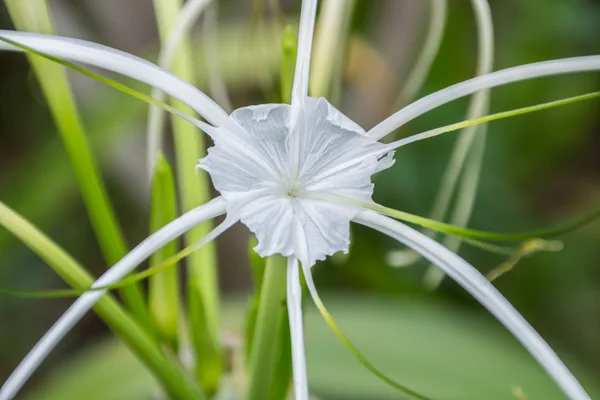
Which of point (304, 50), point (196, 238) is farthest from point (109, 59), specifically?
point (196, 238)

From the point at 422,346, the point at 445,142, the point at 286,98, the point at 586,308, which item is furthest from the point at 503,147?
the point at 286,98

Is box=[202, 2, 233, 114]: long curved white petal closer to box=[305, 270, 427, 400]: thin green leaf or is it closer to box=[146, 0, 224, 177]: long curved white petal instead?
box=[146, 0, 224, 177]: long curved white petal

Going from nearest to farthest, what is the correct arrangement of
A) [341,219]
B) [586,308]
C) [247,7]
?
[341,219]
[586,308]
[247,7]

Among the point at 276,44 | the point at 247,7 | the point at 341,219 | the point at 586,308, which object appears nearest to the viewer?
the point at 341,219

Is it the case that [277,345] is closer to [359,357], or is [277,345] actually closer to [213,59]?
[359,357]

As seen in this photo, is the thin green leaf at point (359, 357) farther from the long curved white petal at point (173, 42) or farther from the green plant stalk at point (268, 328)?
the long curved white petal at point (173, 42)

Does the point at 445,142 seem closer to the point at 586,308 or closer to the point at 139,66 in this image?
the point at 586,308
